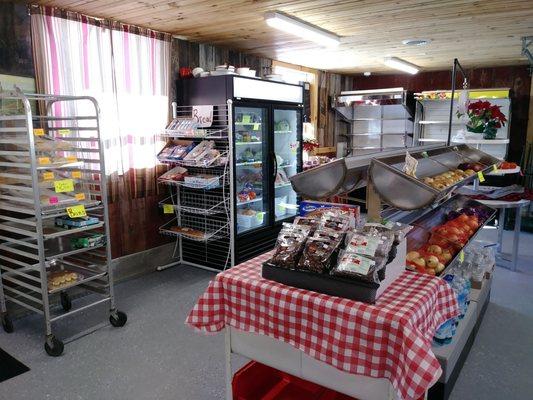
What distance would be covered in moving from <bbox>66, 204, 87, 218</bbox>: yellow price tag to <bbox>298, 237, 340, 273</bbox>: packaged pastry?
2003mm

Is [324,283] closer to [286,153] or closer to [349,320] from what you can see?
[349,320]

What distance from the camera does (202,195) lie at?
4855 mm

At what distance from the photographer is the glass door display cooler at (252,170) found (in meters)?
4.97

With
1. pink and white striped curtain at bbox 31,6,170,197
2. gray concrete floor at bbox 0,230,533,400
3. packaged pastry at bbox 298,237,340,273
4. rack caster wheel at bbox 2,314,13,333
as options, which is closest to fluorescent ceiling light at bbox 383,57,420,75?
pink and white striped curtain at bbox 31,6,170,197

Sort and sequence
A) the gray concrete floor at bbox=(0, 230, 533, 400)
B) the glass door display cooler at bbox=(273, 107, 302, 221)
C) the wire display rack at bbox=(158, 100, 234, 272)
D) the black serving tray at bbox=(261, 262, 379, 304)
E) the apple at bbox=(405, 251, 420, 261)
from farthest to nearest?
the glass door display cooler at bbox=(273, 107, 302, 221) < the wire display rack at bbox=(158, 100, 234, 272) < the gray concrete floor at bbox=(0, 230, 533, 400) < the apple at bbox=(405, 251, 420, 261) < the black serving tray at bbox=(261, 262, 379, 304)

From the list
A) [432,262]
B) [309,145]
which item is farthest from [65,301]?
[309,145]

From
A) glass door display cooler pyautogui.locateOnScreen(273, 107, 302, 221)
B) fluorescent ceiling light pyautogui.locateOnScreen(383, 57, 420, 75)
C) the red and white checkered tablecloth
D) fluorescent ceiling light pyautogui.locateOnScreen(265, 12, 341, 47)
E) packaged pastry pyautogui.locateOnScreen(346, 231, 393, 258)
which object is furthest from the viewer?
fluorescent ceiling light pyautogui.locateOnScreen(383, 57, 420, 75)

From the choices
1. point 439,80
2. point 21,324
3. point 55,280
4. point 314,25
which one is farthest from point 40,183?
point 439,80

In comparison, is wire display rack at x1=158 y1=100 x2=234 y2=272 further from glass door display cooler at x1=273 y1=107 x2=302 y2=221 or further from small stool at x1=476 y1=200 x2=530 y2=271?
small stool at x1=476 y1=200 x2=530 y2=271

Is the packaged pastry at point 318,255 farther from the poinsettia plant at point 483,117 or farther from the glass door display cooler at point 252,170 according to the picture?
the poinsettia plant at point 483,117

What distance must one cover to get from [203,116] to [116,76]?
97 centimetres

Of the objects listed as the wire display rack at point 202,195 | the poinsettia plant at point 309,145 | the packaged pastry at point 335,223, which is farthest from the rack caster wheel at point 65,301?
the poinsettia plant at point 309,145

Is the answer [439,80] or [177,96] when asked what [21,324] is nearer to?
[177,96]

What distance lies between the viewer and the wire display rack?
446 cm
